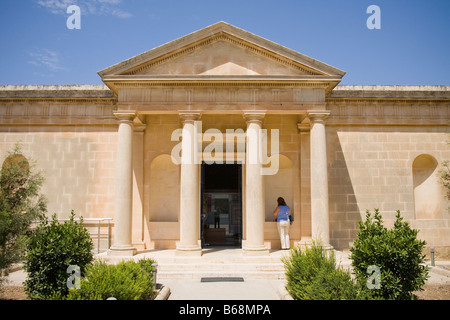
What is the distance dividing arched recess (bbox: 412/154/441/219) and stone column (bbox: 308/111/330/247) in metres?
6.40

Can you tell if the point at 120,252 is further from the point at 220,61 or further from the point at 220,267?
the point at 220,61

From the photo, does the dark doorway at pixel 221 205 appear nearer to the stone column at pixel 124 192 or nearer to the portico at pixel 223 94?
the portico at pixel 223 94

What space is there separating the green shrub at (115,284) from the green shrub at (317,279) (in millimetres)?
3911

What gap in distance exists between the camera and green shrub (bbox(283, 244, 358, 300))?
27.5ft

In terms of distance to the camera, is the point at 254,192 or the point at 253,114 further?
the point at 253,114

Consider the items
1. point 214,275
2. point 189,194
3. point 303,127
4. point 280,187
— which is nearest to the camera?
point 214,275

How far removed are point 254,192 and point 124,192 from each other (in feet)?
16.9

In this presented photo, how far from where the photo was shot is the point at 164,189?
58.4 ft

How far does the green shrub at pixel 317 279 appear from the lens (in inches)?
329

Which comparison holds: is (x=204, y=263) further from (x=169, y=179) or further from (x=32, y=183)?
(x=32, y=183)

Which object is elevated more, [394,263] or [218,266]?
[394,263]

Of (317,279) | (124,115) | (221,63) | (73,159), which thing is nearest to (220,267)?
(317,279)

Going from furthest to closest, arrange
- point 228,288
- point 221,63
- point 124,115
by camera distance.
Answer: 1. point 221,63
2. point 124,115
3. point 228,288
